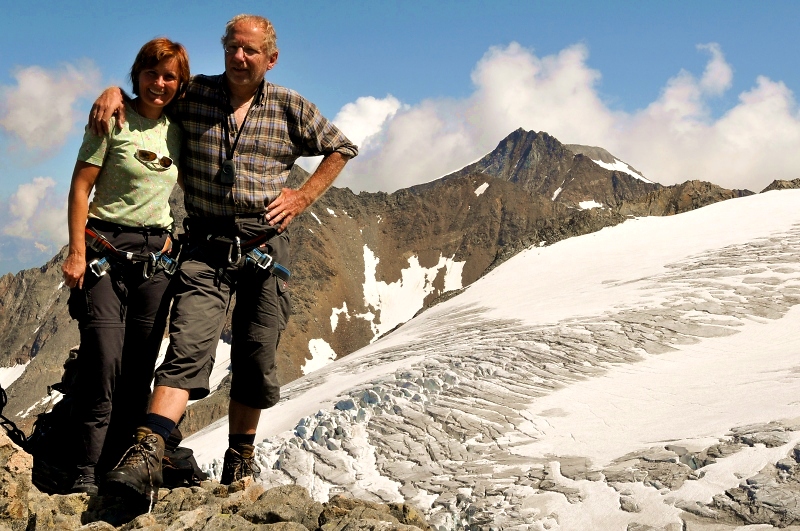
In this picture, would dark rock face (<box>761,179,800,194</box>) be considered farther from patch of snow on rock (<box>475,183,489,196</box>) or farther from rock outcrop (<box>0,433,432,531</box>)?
patch of snow on rock (<box>475,183,489,196</box>)

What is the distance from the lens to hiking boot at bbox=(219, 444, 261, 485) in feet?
20.3

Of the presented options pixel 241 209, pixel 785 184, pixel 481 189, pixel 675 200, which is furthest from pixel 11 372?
pixel 241 209

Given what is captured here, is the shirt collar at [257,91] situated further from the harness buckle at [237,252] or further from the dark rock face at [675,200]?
the dark rock face at [675,200]

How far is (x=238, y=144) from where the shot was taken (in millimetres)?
5898

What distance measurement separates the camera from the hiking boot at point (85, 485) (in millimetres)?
5607

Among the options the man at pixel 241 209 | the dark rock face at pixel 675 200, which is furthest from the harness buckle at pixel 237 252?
the dark rock face at pixel 675 200

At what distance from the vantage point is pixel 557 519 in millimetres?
7129

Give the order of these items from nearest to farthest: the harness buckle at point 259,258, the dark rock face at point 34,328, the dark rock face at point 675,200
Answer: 1. the harness buckle at point 259,258
2. the dark rock face at point 675,200
3. the dark rock face at point 34,328

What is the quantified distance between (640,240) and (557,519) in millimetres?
25194

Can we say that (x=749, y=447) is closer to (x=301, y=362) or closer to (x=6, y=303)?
(x=301, y=362)

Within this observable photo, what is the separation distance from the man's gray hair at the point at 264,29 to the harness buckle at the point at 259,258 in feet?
5.39

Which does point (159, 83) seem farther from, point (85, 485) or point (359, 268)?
point (359, 268)

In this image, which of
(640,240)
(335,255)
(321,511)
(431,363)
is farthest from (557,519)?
(335,255)

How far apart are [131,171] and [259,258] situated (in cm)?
124
